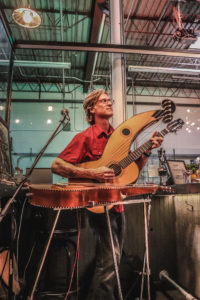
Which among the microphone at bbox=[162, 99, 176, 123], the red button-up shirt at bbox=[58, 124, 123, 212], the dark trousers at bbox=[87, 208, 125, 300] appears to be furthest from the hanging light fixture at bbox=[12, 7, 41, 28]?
the dark trousers at bbox=[87, 208, 125, 300]

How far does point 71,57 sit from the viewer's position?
8734mm

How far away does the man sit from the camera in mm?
1382

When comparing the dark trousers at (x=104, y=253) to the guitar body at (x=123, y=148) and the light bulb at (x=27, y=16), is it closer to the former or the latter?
the guitar body at (x=123, y=148)

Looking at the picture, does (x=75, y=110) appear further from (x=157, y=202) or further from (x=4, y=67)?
(x=157, y=202)

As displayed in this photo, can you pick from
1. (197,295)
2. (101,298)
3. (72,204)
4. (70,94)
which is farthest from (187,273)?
(70,94)

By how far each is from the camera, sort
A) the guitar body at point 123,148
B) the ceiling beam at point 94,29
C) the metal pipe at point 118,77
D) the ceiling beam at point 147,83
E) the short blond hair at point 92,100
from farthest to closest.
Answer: the ceiling beam at point 147,83 < the ceiling beam at point 94,29 < the metal pipe at point 118,77 < the short blond hair at point 92,100 < the guitar body at point 123,148

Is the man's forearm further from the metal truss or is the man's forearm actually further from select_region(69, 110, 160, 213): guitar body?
the metal truss

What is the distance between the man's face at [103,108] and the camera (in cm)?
186

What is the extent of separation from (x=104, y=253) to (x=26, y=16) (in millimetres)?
3863

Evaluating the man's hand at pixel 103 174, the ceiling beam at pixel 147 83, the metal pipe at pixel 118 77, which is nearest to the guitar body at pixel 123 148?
the man's hand at pixel 103 174

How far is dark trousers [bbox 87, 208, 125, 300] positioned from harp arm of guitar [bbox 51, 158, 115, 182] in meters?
0.23

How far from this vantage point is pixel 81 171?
1.51 m

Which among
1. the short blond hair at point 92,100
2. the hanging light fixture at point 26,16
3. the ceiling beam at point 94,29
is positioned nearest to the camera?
the short blond hair at point 92,100

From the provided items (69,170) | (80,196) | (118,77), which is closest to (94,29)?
(118,77)
